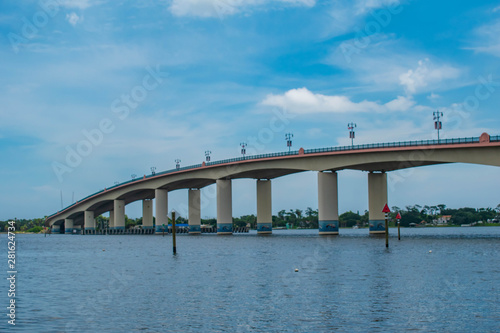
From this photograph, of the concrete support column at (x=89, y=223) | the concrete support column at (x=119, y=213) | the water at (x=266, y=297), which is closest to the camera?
the water at (x=266, y=297)

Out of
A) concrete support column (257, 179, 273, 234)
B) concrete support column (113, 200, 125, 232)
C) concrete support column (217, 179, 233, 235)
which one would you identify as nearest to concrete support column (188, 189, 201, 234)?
concrete support column (217, 179, 233, 235)

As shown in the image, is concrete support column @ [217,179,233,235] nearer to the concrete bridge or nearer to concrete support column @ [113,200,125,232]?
the concrete bridge

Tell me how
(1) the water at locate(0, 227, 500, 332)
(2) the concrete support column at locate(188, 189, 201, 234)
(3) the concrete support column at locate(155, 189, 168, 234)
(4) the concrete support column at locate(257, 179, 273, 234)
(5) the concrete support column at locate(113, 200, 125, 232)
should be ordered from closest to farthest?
1. (1) the water at locate(0, 227, 500, 332)
2. (4) the concrete support column at locate(257, 179, 273, 234)
3. (3) the concrete support column at locate(155, 189, 168, 234)
4. (2) the concrete support column at locate(188, 189, 201, 234)
5. (5) the concrete support column at locate(113, 200, 125, 232)

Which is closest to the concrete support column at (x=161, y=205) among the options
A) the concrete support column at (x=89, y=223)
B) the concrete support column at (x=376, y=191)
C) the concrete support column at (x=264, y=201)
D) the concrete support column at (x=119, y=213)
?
the concrete support column at (x=119, y=213)

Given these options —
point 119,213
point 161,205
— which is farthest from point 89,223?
point 161,205

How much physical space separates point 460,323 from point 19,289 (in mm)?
24242

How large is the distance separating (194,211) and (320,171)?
56.9 m

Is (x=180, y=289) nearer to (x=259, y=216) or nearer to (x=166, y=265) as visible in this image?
(x=166, y=265)

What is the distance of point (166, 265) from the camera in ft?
157

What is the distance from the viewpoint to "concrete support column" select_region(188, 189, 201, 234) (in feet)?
475

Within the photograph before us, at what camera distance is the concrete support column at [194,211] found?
145 m

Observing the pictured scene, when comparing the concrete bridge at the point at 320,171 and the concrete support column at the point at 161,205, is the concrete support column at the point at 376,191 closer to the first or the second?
the concrete bridge at the point at 320,171

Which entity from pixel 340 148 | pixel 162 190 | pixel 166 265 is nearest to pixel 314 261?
pixel 166 265

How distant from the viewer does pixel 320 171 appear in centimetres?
9675
